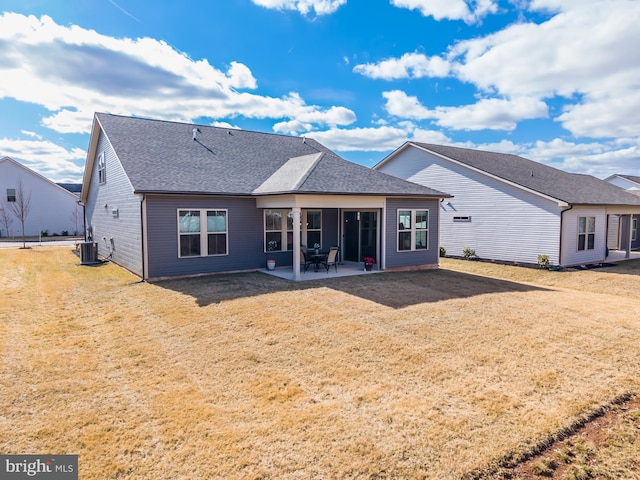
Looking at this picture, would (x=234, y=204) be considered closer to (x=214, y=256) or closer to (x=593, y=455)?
(x=214, y=256)

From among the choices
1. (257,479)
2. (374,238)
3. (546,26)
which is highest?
(546,26)

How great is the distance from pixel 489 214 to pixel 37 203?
39008 millimetres

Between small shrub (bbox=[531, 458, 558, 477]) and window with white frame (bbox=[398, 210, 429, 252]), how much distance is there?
11.0m

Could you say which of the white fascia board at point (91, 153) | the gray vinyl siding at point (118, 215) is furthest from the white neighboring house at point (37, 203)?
the gray vinyl siding at point (118, 215)

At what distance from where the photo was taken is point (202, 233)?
41.4 feet

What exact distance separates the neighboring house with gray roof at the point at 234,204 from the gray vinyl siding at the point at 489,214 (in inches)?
174

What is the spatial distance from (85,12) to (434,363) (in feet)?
47.4

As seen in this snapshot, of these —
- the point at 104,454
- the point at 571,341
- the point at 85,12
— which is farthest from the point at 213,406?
the point at 85,12

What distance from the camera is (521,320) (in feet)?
26.8

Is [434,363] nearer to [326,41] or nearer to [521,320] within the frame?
[521,320]

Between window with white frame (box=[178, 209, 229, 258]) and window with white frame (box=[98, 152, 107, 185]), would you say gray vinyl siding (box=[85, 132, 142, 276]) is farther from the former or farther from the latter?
window with white frame (box=[178, 209, 229, 258])

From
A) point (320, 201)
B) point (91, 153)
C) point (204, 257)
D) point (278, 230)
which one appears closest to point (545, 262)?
point (320, 201)

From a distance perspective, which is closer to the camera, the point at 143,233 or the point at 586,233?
the point at 143,233

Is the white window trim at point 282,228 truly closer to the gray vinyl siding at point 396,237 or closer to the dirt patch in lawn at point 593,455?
the gray vinyl siding at point 396,237
